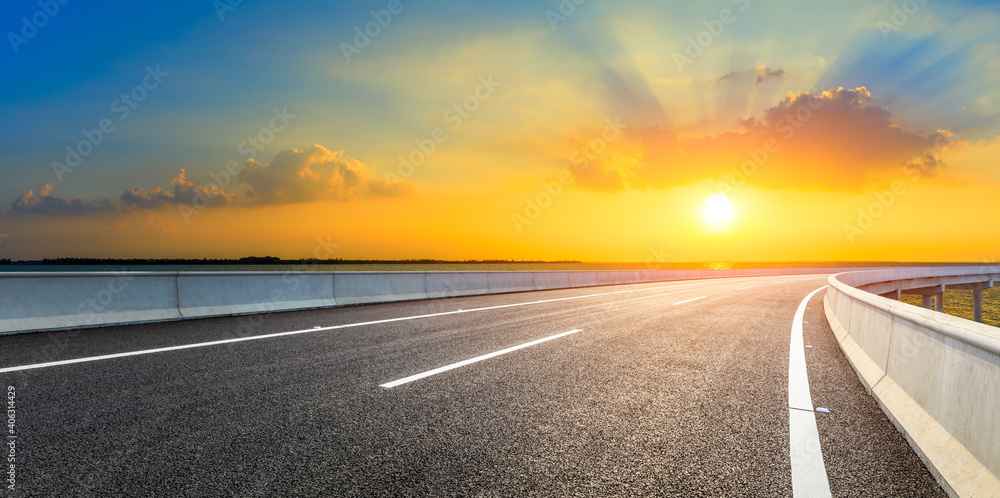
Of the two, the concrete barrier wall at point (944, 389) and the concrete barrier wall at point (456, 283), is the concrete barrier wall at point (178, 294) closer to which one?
the concrete barrier wall at point (456, 283)

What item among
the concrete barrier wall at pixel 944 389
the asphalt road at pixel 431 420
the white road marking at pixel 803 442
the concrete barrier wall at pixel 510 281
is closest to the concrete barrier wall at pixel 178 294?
the asphalt road at pixel 431 420

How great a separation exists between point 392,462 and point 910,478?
328cm

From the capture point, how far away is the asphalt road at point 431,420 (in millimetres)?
3119

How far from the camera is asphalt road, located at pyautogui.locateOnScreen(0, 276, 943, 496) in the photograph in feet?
10.2

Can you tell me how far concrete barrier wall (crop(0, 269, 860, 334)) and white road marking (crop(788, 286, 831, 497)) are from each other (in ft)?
35.3

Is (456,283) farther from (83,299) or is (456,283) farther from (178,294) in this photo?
(83,299)

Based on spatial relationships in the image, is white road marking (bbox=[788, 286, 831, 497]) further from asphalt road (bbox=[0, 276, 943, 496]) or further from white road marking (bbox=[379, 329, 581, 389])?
white road marking (bbox=[379, 329, 581, 389])

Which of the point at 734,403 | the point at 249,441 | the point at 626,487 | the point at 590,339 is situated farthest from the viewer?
the point at 590,339

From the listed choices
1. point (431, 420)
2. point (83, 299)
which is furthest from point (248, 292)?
point (431, 420)

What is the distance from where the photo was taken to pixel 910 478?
130 inches

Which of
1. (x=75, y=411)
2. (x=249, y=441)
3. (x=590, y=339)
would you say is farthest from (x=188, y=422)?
(x=590, y=339)

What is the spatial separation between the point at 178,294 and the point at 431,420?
903 centimetres

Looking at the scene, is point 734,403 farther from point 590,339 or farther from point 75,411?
point 75,411

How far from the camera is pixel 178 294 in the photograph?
427 inches
